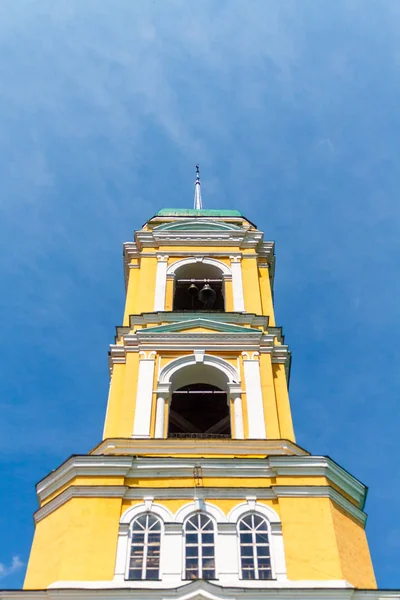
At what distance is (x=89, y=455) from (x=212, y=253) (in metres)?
10.2

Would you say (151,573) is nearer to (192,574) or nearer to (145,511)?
(192,574)

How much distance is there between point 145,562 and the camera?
1523 cm

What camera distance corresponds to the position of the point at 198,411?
75.5 ft

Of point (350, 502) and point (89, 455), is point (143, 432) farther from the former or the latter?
point (350, 502)

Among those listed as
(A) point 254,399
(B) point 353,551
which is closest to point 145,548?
(B) point 353,551

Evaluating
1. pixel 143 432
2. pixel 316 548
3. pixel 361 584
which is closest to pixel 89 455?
pixel 143 432

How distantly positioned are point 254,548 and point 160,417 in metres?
4.68

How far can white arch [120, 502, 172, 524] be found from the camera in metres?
16.0

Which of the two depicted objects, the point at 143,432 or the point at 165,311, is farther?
the point at 165,311

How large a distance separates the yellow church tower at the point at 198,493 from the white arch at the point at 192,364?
0.10ft

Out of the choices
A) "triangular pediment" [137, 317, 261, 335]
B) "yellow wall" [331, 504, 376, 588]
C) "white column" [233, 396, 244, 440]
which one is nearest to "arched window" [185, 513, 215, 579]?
"yellow wall" [331, 504, 376, 588]

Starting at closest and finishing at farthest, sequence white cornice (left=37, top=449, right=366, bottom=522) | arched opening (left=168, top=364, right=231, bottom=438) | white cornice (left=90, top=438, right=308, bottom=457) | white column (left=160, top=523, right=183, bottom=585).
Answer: white column (left=160, top=523, right=183, bottom=585) → white cornice (left=37, top=449, right=366, bottom=522) → white cornice (left=90, top=438, right=308, bottom=457) → arched opening (left=168, top=364, right=231, bottom=438)

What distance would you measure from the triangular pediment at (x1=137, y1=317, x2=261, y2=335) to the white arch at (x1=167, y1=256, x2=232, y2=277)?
340 cm

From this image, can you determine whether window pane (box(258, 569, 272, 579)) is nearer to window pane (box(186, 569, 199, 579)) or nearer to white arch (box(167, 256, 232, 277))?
window pane (box(186, 569, 199, 579))
